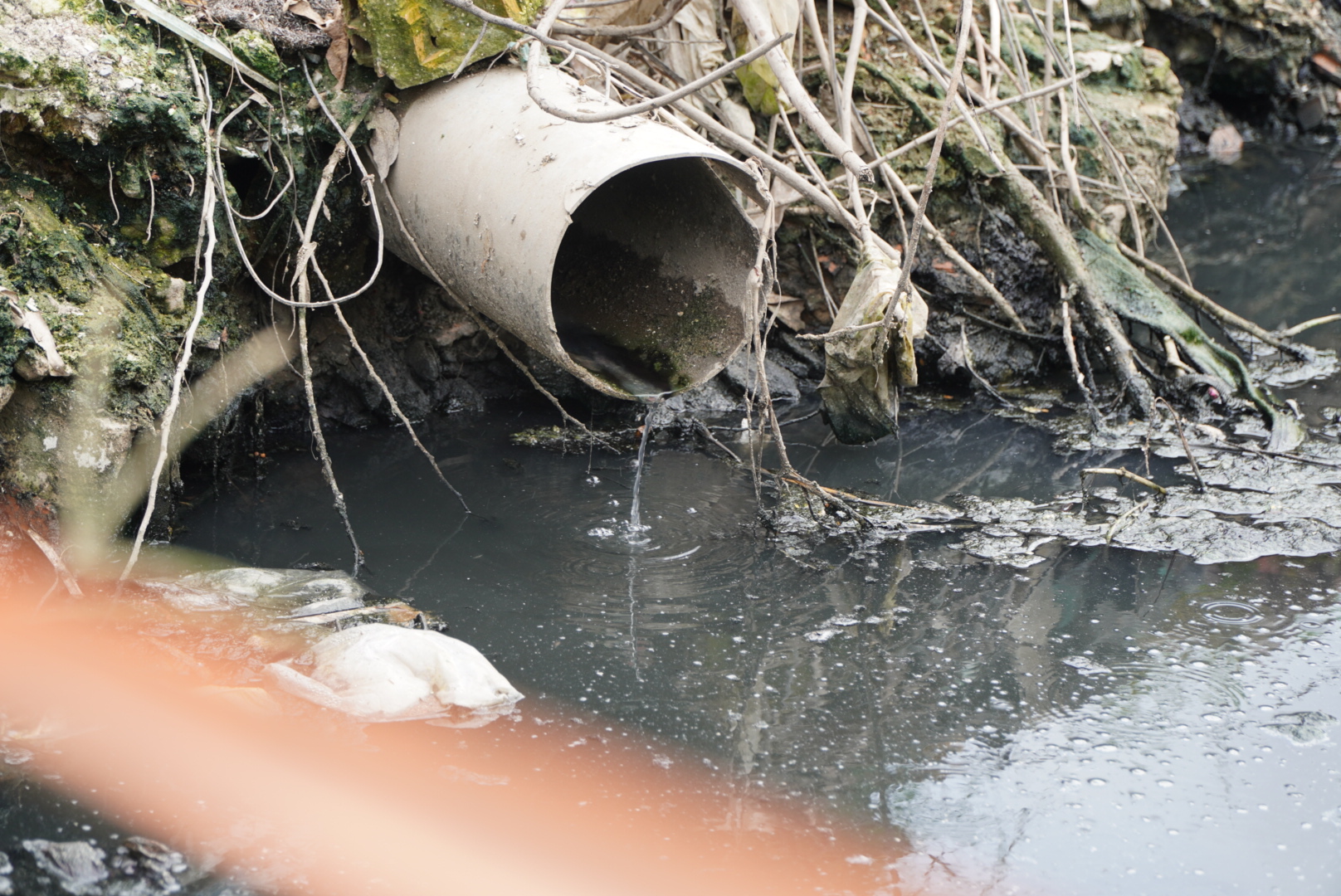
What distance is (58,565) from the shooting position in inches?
109

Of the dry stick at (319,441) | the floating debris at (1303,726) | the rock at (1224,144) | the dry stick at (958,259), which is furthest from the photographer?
the rock at (1224,144)

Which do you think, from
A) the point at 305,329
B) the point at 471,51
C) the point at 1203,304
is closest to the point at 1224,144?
the point at 1203,304

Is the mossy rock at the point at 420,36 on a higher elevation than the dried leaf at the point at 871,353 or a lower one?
higher

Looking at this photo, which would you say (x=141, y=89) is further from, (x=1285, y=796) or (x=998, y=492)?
(x=1285, y=796)

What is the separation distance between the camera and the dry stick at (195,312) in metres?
2.81

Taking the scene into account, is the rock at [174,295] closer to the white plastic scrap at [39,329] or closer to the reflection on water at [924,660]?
the white plastic scrap at [39,329]

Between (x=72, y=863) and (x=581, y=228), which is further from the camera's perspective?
(x=581, y=228)

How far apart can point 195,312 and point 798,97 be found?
1.92m

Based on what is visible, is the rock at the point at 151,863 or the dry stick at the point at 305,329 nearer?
the rock at the point at 151,863

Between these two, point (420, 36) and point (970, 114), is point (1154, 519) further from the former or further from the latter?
point (420, 36)

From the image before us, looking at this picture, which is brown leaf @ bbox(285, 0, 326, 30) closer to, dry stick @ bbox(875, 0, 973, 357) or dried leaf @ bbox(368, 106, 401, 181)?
dried leaf @ bbox(368, 106, 401, 181)

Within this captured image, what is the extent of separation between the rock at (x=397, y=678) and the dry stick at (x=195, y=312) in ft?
2.00

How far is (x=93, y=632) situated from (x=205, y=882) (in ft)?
3.22

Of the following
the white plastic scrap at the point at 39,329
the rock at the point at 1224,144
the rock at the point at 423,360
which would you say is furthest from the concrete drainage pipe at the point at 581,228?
the rock at the point at 1224,144
